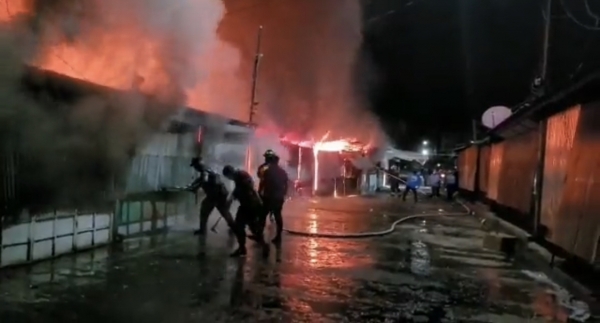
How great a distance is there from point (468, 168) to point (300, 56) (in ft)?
37.3

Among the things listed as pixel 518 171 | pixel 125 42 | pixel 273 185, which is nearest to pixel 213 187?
pixel 273 185

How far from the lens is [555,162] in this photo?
12320mm

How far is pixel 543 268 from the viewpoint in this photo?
11.2 meters

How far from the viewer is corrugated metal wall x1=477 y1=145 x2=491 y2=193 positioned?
86.5ft

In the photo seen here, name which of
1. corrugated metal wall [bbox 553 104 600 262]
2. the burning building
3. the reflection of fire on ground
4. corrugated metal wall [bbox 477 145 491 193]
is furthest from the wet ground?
corrugated metal wall [bbox 477 145 491 193]

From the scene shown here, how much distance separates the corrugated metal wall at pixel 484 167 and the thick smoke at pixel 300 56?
8149 mm

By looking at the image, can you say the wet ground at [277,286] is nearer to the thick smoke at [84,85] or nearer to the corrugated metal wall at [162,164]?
the corrugated metal wall at [162,164]

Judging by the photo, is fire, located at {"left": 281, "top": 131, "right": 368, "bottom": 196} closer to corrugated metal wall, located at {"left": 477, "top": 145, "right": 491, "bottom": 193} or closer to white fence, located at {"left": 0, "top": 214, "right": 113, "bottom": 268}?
corrugated metal wall, located at {"left": 477, "top": 145, "right": 491, "bottom": 193}

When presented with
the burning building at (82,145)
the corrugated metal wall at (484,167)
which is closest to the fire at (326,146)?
the corrugated metal wall at (484,167)

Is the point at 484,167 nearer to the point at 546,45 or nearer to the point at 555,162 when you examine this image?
the point at 546,45

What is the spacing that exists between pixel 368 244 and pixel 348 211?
9.18 m

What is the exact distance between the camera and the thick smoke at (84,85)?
322 inches

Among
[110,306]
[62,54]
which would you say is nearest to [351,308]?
[110,306]

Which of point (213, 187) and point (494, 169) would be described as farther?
point (494, 169)
